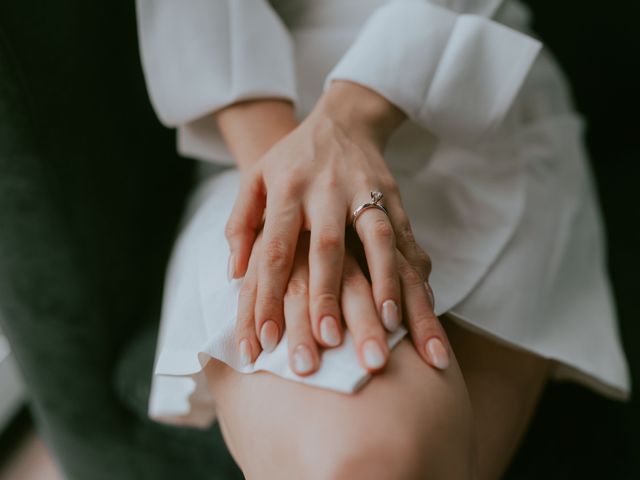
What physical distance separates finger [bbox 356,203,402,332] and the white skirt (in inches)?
0.7

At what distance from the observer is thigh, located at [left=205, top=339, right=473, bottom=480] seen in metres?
0.41

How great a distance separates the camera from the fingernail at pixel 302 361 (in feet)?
1.45

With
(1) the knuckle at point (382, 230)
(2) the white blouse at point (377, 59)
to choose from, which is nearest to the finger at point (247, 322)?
(1) the knuckle at point (382, 230)

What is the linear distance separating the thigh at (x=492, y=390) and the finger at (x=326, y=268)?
16 centimetres

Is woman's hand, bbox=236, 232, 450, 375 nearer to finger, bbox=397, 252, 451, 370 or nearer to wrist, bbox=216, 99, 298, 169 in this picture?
finger, bbox=397, 252, 451, 370

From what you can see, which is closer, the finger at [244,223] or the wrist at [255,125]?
the finger at [244,223]

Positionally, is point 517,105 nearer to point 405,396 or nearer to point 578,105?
point 578,105

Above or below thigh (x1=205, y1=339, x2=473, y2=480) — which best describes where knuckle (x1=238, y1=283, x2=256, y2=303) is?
above

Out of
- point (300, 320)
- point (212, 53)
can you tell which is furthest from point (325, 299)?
point (212, 53)

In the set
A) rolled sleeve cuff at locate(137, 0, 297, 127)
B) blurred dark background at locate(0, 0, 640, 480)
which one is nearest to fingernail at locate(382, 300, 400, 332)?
rolled sleeve cuff at locate(137, 0, 297, 127)

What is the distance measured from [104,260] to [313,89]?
35 cm

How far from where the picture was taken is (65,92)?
70 centimetres

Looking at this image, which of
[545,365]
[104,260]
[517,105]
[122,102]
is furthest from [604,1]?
[104,260]

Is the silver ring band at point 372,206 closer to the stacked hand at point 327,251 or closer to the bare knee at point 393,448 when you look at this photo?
the stacked hand at point 327,251
